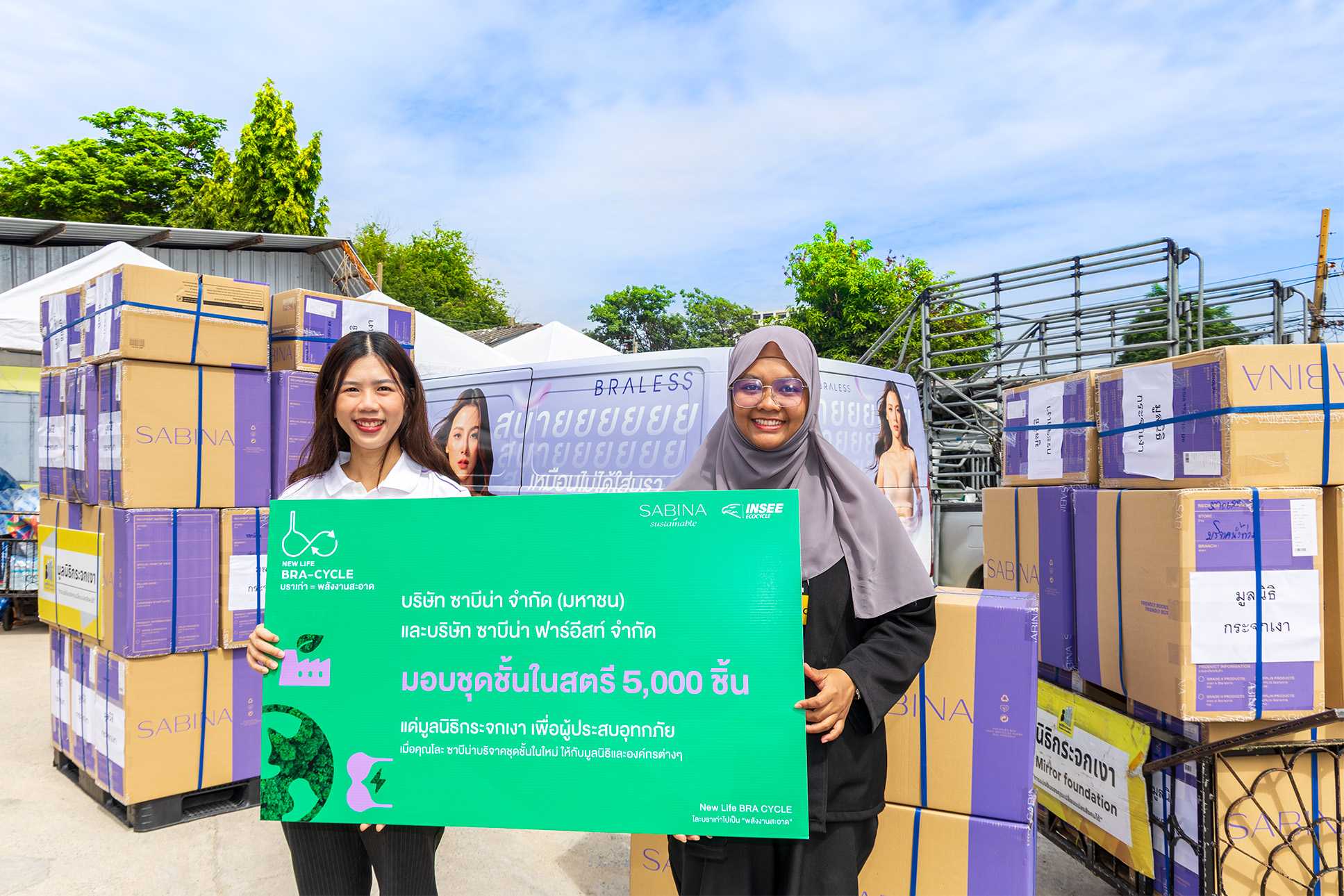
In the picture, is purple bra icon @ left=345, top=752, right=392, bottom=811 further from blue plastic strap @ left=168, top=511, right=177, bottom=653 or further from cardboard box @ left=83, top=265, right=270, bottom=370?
cardboard box @ left=83, top=265, right=270, bottom=370

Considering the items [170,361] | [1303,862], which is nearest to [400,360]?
[170,361]

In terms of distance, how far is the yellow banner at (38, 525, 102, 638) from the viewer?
4254 millimetres

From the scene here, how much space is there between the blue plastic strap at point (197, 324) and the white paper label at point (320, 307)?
48cm

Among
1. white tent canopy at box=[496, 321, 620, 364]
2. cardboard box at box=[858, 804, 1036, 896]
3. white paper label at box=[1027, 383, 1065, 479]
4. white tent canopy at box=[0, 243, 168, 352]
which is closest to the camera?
cardboard box at box=[858, 804, 1036, 896]

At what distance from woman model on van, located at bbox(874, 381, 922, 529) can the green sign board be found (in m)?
2.76

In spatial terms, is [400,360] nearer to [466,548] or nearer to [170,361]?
[466,548]

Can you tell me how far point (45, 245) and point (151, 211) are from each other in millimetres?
18460

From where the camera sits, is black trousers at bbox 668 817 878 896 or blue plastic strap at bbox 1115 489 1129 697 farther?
blue plastic strap at bbox 1115 489 1129 697

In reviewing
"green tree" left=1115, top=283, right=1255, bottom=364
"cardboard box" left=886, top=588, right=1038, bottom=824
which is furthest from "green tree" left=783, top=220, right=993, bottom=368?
"cardboard box" left=886, top=588, right=1038, bottom=824

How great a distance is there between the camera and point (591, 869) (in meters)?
3.67

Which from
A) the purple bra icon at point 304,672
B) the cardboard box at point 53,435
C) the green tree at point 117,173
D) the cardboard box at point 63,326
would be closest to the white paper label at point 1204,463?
the purple bra icon at point 304,672

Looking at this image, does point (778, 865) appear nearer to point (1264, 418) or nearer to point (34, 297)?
point (1264, 418)

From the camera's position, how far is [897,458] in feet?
14.7

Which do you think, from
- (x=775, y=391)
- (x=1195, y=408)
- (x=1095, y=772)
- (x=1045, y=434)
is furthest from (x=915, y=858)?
(x=1045, y=434)
